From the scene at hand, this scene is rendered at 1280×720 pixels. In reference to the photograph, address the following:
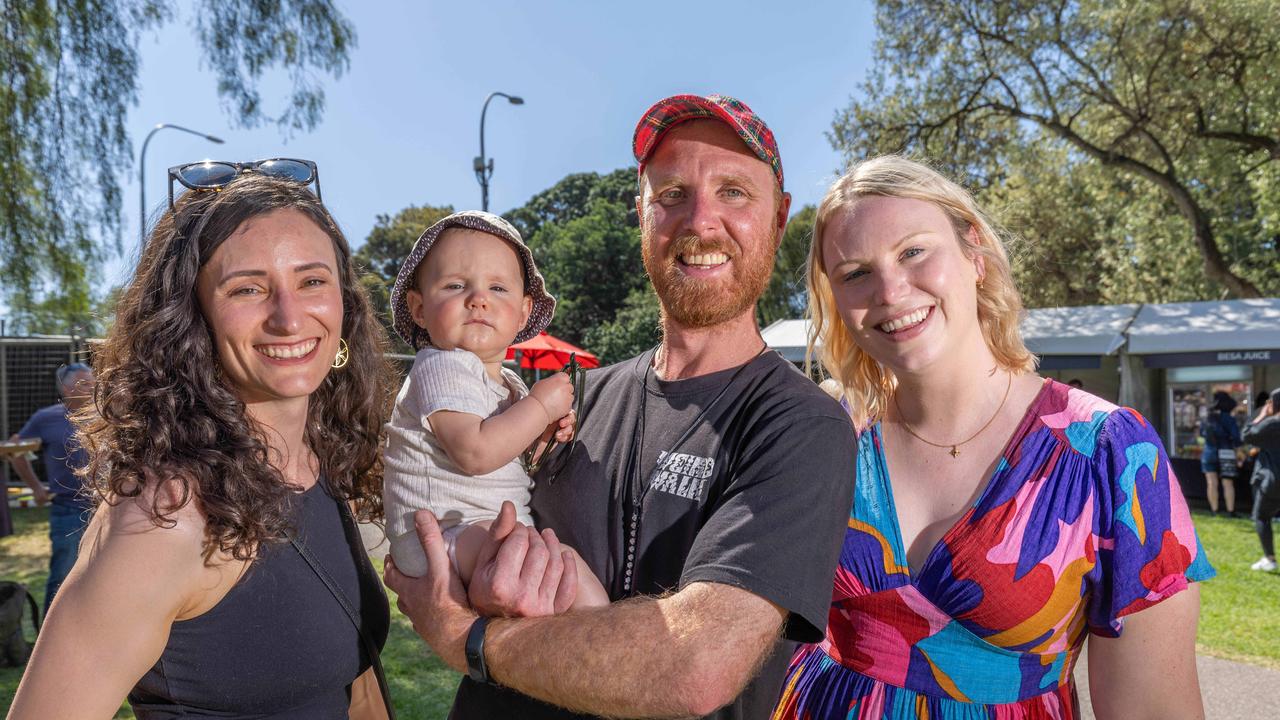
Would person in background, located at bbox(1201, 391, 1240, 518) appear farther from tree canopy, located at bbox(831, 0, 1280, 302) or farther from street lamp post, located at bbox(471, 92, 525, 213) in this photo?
street lamp post, located at bbox(471, 92, 525, 213)

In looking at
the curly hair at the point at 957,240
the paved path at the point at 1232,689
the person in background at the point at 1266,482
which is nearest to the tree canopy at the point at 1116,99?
the person in background at the point at 1266,482

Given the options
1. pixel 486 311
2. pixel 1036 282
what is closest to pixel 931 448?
pixel 486 311

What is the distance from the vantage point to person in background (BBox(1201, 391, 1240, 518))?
1161 cm

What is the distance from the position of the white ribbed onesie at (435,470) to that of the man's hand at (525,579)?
0.95 ft

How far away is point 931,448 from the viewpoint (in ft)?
7.52

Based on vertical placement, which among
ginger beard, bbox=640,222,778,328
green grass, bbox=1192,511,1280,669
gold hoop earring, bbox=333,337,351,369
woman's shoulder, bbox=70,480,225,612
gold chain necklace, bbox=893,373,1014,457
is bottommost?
green grass, bbox=1192,511,1280,669

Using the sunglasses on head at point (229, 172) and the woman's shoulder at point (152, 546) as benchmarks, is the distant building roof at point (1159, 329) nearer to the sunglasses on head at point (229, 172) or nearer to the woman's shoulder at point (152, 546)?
the sunglasses on head at point (229, 172)

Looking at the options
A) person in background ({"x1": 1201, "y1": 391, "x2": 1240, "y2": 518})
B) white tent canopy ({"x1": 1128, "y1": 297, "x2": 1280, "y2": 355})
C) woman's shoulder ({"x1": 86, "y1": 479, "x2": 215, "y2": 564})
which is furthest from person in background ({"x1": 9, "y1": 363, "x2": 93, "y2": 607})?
white tent canopy ({"x1": 1128, "y1": 297, "x2": 1280, "y2": 355})

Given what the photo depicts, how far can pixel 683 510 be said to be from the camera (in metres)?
1.89

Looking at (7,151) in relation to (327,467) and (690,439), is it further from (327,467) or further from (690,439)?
(690,439)

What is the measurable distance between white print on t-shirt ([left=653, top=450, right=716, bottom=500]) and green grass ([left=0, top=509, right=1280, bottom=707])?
4.22 metres

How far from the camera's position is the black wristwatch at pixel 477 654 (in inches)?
68.9

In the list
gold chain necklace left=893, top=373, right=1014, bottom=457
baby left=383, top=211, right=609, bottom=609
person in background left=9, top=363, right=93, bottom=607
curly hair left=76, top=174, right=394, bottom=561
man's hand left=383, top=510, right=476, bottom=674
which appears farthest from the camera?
→ person in background left=9, top=363, right=93, bottom=607

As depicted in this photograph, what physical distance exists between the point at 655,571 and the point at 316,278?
3.58 ft
